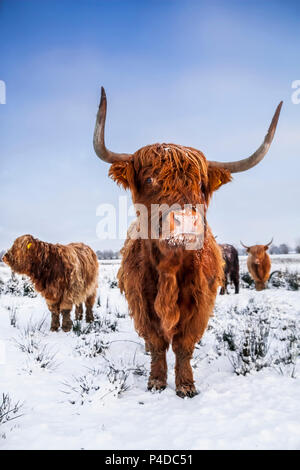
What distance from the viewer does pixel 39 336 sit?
4992mm

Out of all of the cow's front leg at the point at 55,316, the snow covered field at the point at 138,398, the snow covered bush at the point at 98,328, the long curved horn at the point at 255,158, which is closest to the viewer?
the snow covered field at the point at 138,398

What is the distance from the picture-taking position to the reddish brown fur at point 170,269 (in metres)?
2.52

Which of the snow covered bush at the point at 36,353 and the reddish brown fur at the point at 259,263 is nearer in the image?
the snow covered bush at the point at 36,353

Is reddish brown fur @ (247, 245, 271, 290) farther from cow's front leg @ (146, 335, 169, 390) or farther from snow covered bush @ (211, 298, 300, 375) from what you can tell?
cow's front leg @ (146, 335, 169, 390)


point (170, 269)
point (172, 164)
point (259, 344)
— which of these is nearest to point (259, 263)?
point (259, 344)

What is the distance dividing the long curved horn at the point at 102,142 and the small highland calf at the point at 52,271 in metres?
3.78

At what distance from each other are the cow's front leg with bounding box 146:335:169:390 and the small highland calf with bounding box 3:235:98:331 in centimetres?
317

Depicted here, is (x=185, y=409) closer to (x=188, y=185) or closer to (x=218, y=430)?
→ (x=218, y=430)

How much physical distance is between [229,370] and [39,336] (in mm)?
3059

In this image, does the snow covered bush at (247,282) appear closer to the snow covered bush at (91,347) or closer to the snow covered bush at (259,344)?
the snow covered bush at (259,344)

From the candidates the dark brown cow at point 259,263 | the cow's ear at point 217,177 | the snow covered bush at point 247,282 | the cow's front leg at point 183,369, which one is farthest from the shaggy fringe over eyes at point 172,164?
the snow covered bush at point 247,282

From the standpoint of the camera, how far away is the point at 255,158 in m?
2.71

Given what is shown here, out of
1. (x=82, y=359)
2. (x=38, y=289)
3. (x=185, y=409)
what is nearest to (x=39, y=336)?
(x=38, y=289)

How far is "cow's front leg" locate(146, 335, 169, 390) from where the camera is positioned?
2.98m
